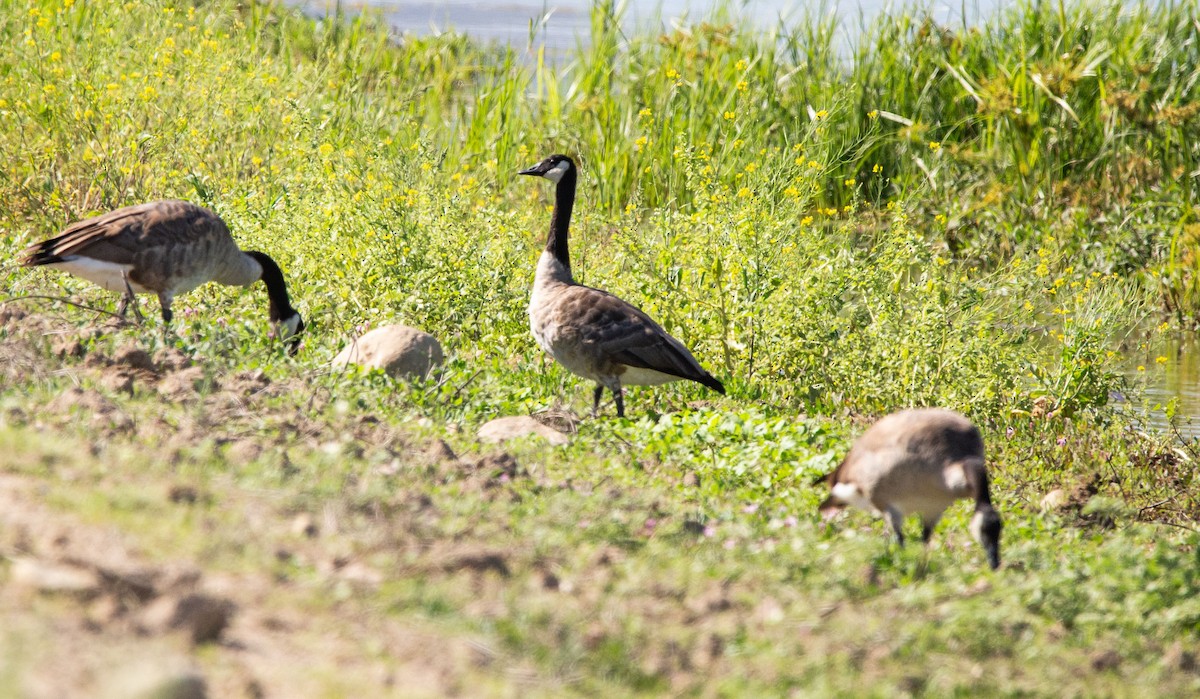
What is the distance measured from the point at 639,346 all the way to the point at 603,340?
236 millimetres

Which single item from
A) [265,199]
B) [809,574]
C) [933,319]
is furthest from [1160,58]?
[809,574]

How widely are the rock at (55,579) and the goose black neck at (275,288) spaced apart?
5.63 metres

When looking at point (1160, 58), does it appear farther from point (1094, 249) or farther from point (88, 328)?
point (88, 328)

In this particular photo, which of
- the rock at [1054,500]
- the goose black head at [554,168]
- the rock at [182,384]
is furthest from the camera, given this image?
the goose black head at [554,168]

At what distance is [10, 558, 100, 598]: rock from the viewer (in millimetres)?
3514

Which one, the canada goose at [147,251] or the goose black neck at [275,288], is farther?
the goose black neck at [275,288]

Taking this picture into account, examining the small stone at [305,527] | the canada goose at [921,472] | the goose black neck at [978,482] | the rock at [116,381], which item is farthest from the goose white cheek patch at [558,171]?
the small stone at [305,527]

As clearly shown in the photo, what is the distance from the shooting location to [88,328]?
23.8ft

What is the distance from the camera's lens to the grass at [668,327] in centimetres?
437

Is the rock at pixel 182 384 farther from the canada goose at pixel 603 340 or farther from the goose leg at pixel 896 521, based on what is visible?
the goose leg at pixel 896 521

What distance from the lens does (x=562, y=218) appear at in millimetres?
9539

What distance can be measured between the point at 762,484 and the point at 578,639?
2.95 m

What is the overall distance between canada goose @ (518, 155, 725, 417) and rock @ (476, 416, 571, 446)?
2.92ft

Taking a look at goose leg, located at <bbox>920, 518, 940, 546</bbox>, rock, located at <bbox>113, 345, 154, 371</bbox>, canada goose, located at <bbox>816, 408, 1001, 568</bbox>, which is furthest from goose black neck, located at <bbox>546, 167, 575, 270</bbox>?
goose leg, located at <bbox>920, 518, 940, 546</bbox>
